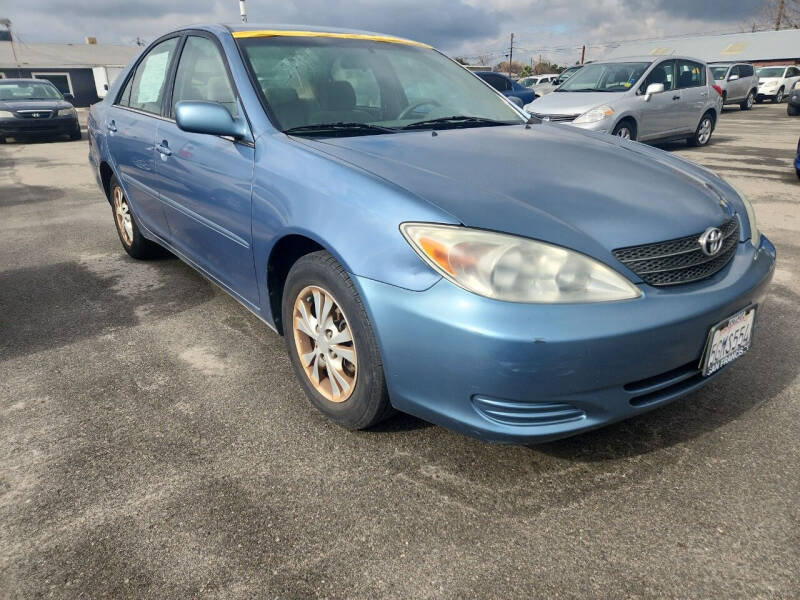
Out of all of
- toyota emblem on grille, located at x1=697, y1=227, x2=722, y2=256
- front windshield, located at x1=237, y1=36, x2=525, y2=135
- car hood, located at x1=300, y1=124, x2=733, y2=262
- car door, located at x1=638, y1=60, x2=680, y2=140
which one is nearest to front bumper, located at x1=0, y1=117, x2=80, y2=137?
car door, located at x1=638, y1=60, x2=680, y2=140

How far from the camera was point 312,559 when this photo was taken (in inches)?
66.7

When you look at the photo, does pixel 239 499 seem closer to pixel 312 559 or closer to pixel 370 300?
pixel 312 559

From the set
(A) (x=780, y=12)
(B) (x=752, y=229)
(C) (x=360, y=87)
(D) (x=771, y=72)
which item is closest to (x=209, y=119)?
(C) (x=360, y=87)

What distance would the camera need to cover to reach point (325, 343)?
88.4 inches

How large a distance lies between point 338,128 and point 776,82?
28.9 m

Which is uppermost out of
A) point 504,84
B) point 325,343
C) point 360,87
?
point 360,87

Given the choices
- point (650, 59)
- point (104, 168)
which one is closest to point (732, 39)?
point (650, 59)

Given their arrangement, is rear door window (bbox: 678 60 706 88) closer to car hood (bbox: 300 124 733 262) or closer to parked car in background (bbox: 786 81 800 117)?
car hood (bbox: 300 124 733 262)

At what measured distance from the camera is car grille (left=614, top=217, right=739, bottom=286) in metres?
1.85

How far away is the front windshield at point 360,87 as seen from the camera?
8.66 ft

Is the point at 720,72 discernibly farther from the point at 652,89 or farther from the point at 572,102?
the point at 572,102

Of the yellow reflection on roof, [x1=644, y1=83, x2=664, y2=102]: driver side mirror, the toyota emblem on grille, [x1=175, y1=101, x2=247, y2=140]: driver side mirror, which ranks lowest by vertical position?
the toyota emblem on grille

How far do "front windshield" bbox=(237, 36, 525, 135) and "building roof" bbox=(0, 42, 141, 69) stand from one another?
41.9 m

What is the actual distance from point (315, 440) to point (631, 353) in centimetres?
118
